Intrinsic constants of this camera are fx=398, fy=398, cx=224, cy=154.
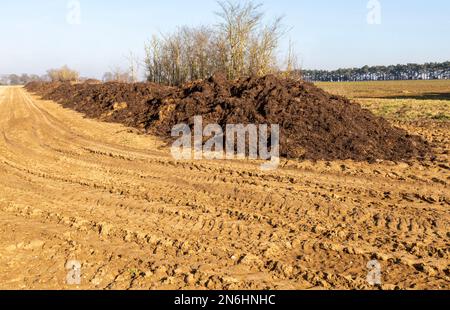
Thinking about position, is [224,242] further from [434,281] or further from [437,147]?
[437,147]

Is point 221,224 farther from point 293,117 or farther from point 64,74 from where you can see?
point 64,74

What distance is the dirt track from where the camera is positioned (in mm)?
4348

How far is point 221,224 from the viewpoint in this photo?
5.70 metres

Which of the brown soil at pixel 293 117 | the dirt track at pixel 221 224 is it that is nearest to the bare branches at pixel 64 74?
the brown soil at pixel 293 117

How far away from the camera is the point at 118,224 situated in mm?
5727

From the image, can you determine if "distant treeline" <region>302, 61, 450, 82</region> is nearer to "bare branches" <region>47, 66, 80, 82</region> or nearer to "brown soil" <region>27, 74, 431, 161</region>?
"bare branches" <region>47, 66, 80, 82</region>

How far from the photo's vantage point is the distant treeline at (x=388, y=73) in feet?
443

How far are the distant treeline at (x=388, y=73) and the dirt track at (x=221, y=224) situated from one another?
430ft

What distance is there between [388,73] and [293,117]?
14378 cm

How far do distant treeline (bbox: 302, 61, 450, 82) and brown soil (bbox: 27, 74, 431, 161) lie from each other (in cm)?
12493

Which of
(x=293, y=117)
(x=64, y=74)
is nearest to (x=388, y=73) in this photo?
(x=64, y=74)

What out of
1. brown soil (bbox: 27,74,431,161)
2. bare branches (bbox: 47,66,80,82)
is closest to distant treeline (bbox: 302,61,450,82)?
bare branches (bbox: 47,66,80,82)

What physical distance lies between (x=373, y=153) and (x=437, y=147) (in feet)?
7.03

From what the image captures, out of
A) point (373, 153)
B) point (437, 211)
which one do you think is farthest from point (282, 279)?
point (373, 153)
